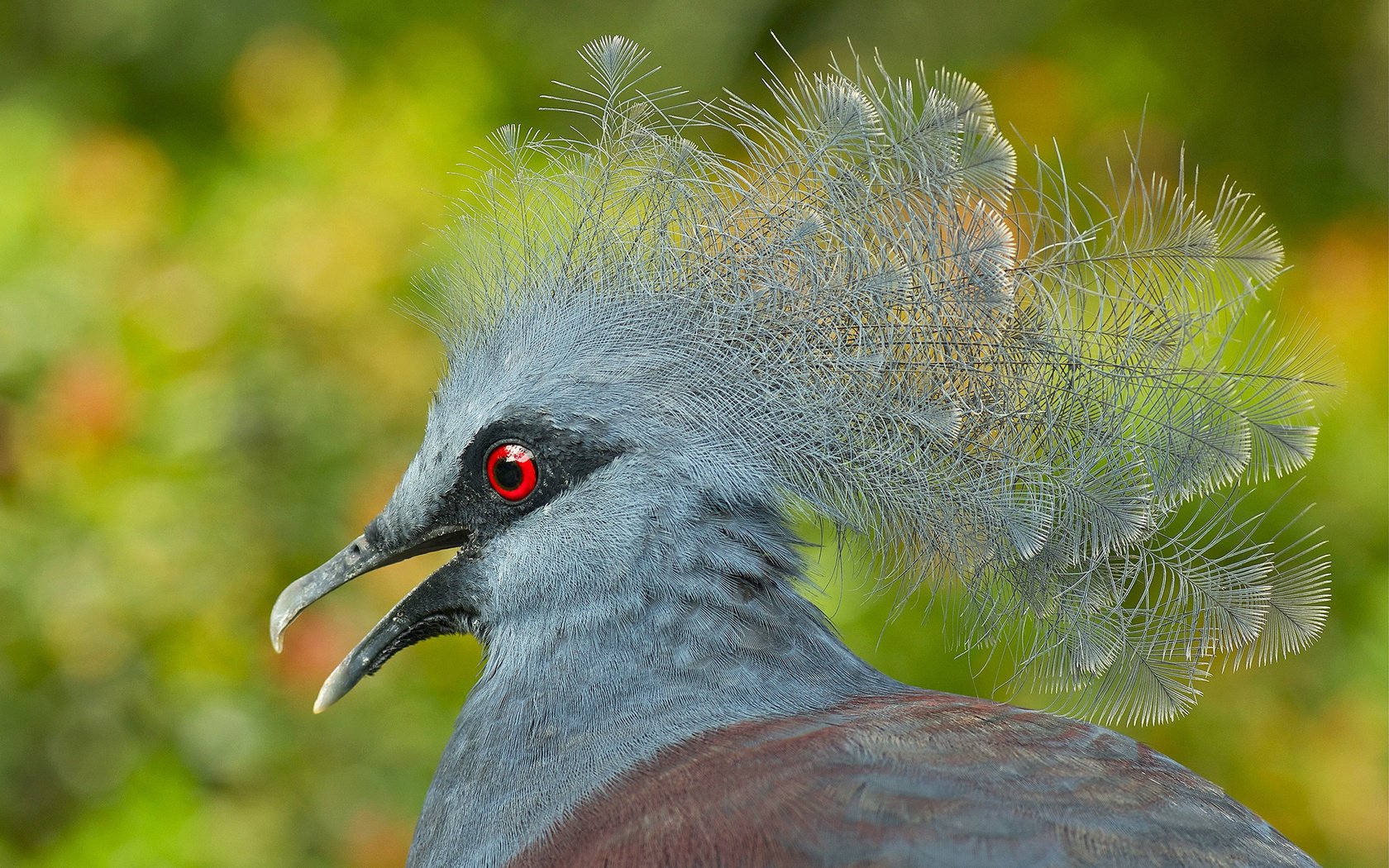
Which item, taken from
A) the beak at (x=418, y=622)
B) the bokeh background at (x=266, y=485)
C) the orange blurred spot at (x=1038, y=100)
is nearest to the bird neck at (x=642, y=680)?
the beak at (x=418, y=622)

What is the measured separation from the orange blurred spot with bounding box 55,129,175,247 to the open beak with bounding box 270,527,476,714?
1514 millimetres

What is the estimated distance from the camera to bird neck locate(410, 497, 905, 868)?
145 cm

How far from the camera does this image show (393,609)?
1.70 m

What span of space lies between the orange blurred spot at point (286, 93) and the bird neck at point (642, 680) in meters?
2.01

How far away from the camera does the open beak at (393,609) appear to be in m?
1.66

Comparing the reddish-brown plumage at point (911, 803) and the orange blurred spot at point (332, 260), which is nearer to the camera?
the reddish-brown plumage at point (911, 803)

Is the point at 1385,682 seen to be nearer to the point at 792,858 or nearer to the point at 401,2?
the point at 792,858

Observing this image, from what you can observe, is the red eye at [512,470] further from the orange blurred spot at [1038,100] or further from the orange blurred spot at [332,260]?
the orange blurred spot at [1038,100]

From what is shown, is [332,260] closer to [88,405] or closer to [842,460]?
[88,405]

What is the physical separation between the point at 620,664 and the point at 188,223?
2135 millimetres

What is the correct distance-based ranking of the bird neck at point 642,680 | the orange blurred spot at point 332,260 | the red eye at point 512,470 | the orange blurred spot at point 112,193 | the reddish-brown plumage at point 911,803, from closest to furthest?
the reddish-brown plumage at point 911,803 < the bird neck at point 642,680 < the red eye at point 512,470 < the orange blurred spot at point 332,260 < the orange blurred spot at point 112,193

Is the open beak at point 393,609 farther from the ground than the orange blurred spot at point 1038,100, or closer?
closer

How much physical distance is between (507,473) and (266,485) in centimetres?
121

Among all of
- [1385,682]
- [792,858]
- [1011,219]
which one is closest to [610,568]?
[792,858]
